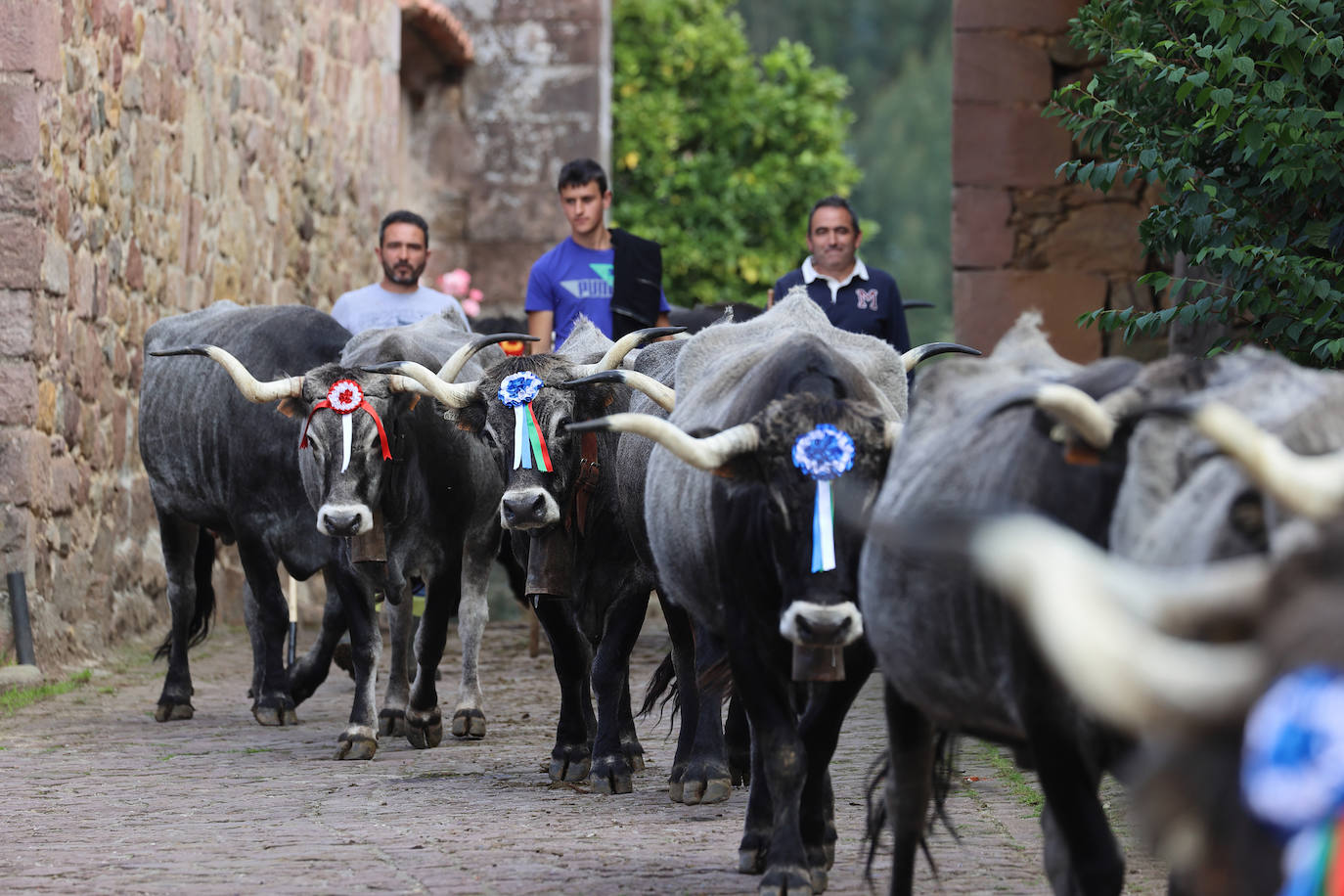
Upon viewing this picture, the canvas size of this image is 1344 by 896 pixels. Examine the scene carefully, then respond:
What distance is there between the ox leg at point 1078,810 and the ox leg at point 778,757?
1194 mm

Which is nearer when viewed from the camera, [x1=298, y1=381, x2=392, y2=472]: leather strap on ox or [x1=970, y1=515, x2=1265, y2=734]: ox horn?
[x1=970, y1=515, x2=1265, y2=734]: ox horn

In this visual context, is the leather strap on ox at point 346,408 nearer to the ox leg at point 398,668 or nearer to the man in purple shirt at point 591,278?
the ox leg at point 398,668

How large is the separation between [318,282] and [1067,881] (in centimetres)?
1137

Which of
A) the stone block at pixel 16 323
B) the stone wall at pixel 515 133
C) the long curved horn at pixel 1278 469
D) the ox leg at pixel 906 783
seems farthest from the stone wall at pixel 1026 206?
the long curved horn at pixel 1278 469

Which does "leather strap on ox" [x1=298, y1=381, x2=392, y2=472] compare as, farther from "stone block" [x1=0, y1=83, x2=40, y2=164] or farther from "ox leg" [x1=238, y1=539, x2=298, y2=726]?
"stone block" [x1=0, y1=83, x2=40, y2=164]

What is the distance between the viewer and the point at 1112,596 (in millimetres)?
2553

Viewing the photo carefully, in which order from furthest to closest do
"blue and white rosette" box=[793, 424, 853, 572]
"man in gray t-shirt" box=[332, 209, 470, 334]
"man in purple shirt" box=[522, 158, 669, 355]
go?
"man in gray t-shirt" box=[332, 209, 470, 334] < "man in purple shirt" box=[522, 158, 669, 355] < "blue and white rosette" box=[793, 424, 853, 572]

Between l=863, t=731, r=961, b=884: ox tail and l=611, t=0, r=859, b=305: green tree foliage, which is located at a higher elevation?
l=611, t=0, r=859, b=305: green tree foliage

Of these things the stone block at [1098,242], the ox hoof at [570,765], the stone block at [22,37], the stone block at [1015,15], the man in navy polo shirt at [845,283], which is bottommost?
the ox hoof at [570,765]

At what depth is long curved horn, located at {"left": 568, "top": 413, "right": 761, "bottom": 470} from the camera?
4.86 meters

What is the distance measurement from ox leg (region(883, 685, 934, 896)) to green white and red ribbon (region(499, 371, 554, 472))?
2.49 meters

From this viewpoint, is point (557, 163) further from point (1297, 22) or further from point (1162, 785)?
point (1162, 785)

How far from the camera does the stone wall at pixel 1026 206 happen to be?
11109mm

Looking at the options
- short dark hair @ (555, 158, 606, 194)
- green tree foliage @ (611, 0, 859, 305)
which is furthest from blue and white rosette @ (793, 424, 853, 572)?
green tree foliage @ (611, 0, 859, 305)
